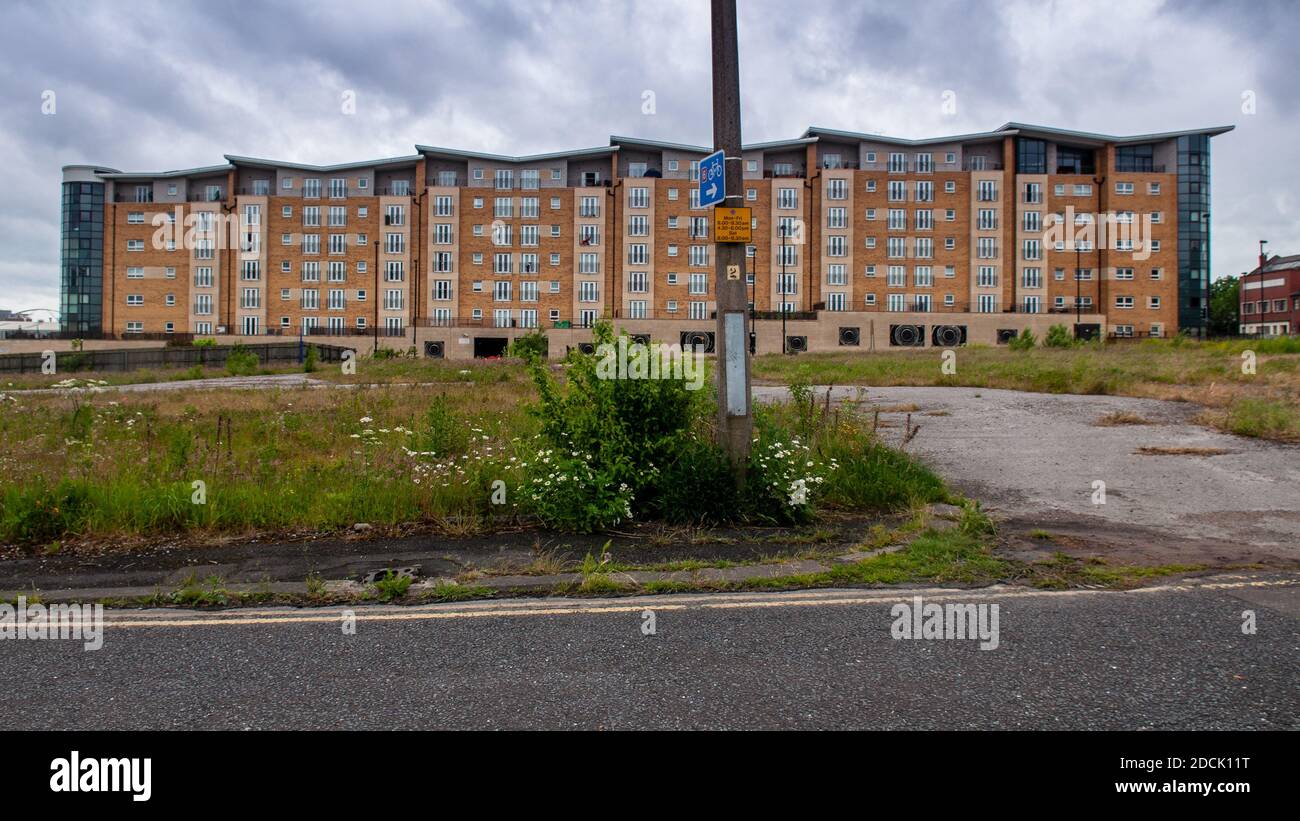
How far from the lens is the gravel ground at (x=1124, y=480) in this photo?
7277 mm

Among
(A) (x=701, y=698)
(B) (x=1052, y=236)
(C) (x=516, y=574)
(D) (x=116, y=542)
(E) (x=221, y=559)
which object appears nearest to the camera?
(A) (x=701, y=698)

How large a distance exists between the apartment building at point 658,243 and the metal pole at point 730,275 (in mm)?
67055

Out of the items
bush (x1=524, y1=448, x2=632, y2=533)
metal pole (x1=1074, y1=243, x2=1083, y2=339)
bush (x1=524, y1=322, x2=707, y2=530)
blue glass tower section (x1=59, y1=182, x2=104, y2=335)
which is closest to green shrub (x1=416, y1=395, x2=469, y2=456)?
bush (x1=524, y1=322, x2=707, y2=530)

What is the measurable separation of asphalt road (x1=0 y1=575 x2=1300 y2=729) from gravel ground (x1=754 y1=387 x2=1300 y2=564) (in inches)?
65.0

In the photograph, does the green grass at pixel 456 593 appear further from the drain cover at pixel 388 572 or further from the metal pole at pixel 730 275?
the metal pole at pixel 730 275

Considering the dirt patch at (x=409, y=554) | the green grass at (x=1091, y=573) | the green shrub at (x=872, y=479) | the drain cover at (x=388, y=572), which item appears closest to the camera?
the green grass at (x=1091, y=573)

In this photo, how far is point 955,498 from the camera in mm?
8969

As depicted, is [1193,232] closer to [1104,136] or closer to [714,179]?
[1104,136]

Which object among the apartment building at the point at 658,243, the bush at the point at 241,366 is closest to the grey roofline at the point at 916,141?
the apartment building at the point at 658,243

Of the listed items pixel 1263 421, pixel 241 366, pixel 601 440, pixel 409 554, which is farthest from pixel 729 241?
pixel 241 366

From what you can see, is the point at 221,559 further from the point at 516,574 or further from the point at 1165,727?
the point at 1165,727

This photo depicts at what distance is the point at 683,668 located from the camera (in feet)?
14.1
